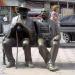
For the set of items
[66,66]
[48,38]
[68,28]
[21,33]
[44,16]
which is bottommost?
[66,66]

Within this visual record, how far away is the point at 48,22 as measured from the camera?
29.3 feet

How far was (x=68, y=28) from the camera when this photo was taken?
51.6ft

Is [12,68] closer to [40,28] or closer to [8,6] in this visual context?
[40,28]

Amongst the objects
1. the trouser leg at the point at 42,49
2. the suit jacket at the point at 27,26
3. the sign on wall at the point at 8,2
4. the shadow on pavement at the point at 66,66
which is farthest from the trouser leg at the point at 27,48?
the sign on wall at the point at 8,2

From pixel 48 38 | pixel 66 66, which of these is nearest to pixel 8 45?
pixel 48 38

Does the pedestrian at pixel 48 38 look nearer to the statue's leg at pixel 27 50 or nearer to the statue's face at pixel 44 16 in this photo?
the statue's face at pixel 44 16

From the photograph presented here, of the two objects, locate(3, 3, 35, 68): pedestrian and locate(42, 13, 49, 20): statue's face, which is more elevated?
locate(42, 13, 49, 20): statue's face

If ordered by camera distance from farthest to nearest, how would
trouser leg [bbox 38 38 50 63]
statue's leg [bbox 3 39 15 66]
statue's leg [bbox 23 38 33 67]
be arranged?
1. statue's leg [bbox 3 39 15 66]
2. statue's leg [bbox 23 38 33 67]
3. trouser leg [bbox 38 38 50 63]

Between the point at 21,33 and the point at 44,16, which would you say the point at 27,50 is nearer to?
the point at 21,33

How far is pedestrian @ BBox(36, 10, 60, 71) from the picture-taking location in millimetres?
8656

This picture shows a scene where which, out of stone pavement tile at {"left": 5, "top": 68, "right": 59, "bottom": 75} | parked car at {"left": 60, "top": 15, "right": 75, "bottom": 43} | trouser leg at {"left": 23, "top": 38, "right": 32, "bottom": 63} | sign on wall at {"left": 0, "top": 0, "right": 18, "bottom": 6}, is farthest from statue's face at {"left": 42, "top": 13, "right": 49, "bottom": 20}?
sign on wall at {"left": 0, "top": 0, "right": 18, "bottom": 6}

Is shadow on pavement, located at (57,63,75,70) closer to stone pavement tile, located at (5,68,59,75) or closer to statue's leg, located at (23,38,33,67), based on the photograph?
stone pavement tile, located at (5,68,59,75)

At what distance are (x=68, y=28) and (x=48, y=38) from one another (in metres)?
6.97

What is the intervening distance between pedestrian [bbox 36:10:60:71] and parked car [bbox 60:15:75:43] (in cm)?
674
